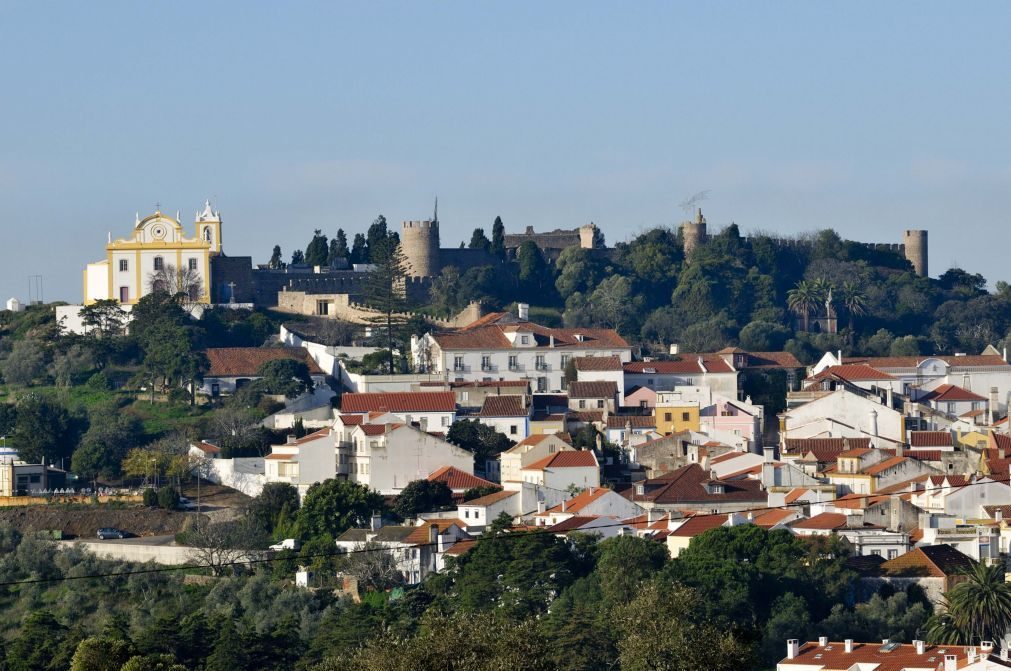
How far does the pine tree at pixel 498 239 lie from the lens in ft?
306

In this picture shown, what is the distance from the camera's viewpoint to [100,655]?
4288 centimetres

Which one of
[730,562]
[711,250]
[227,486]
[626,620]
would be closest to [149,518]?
[227,486]

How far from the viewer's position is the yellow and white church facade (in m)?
80.2

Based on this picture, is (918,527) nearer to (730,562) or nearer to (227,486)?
(730,562)

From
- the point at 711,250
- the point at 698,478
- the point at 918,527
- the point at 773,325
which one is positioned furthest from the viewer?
the point at 711,250

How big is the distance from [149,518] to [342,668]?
28.5 m

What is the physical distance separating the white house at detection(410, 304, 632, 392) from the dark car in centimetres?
1365

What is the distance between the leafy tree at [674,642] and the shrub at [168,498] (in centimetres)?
2081

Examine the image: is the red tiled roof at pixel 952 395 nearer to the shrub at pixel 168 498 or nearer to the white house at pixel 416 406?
the white house at pixel 416 406

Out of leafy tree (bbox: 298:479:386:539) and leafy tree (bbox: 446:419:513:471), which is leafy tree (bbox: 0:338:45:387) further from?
leafy tree (bbox: 298:479:386:539)

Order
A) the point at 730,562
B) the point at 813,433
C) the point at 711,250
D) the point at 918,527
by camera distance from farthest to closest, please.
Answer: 1. the point at 711,250
2. the point at 813,433
3. the point at 918,527
4. the point at 730,562

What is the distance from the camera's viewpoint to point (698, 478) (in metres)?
61.2

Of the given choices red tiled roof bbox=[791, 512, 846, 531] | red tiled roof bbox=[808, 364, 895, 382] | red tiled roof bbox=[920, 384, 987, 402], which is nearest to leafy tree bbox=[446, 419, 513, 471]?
red tiled roof bbox=[791, 512, 846, 531]

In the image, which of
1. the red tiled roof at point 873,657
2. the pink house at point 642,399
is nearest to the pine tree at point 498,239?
the pink house at point 642,399
